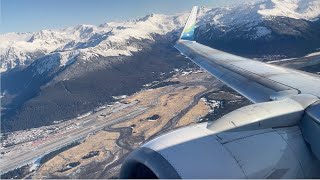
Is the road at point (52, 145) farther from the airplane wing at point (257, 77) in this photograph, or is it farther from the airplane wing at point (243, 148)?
the airplane wing at point (243, 148)

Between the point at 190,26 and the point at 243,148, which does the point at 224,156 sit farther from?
the point at 190,26

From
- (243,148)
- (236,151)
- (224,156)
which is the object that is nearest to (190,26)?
(243,148)

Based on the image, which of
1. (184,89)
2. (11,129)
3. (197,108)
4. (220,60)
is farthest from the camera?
(11,129)

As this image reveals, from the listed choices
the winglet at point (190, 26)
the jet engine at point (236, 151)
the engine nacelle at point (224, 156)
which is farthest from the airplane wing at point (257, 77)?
the winglet at point (190, 26)

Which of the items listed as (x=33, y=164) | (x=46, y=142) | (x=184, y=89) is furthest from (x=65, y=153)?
(x=184, y=89)

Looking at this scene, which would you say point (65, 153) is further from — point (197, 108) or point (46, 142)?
point (197, 108)

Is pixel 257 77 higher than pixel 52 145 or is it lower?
higher

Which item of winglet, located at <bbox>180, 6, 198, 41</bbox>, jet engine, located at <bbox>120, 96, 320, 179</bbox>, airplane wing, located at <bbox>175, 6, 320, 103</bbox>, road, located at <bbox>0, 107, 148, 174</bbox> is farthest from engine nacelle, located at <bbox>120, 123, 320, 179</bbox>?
road, located at <bbox>0, 107, 148, 174</bbox>
